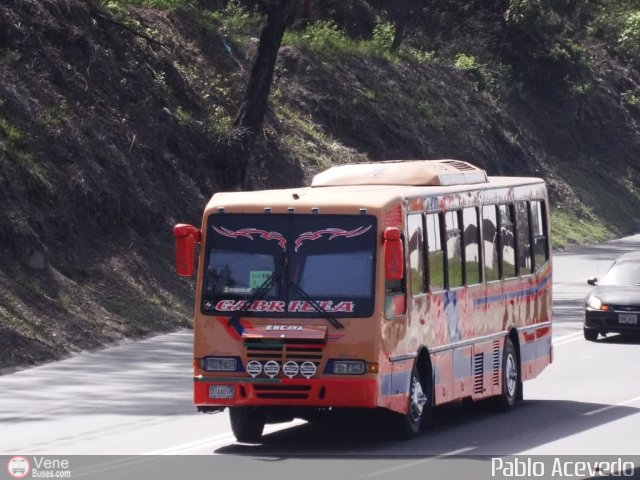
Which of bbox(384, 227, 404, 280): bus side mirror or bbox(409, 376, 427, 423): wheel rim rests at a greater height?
bbox(384, 227, 404, 280): bus side mirror

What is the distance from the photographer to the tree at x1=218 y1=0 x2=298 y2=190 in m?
31.3

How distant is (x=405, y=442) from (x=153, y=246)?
14.3 metres

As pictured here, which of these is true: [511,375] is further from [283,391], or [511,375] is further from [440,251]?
[283,391]

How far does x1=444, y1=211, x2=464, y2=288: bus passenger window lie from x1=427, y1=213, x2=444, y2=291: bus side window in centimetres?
22

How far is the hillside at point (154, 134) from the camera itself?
2398 cm

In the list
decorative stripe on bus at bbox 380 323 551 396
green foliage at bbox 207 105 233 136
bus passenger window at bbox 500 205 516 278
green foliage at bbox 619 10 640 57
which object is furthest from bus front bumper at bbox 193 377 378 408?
green foliage at bbox 619 10 640 57

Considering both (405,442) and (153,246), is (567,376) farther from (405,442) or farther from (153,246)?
(153,246)

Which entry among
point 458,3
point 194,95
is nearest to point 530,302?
point 194,95

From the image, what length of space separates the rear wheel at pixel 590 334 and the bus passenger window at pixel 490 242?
8565mm

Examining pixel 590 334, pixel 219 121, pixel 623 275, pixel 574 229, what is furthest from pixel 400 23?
pixel 590 334

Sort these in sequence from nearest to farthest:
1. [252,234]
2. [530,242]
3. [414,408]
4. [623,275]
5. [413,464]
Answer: [413,464]
[252,234]
[414,408]
[530,242]
[623,275]

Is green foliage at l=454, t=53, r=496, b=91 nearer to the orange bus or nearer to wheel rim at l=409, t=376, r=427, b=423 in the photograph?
the orange bus

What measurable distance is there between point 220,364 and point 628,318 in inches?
504

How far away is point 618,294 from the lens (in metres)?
25.3
